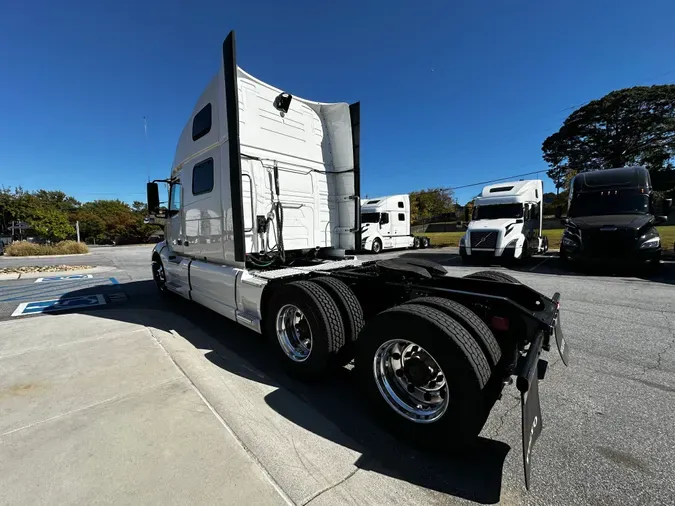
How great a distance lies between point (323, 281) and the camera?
3117mm

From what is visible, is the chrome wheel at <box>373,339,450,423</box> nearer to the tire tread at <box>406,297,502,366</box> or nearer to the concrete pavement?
the tire tread at <box>406,297,502,366</box>

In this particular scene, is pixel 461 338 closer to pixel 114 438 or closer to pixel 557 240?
pixel 114 438

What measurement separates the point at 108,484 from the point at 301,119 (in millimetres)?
4386

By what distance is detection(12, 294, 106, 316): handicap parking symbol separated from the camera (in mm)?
5777

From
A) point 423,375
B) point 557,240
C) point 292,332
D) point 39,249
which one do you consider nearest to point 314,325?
point 292,332

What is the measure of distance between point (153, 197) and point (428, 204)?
55.5 m

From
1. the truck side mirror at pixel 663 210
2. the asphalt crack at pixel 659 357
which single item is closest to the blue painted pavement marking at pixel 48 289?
the asphalt crack at pixel 659 357

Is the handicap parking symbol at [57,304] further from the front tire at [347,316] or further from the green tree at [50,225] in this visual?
the green tree at [50,225]

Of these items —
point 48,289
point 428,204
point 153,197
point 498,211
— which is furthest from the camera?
point 428,204

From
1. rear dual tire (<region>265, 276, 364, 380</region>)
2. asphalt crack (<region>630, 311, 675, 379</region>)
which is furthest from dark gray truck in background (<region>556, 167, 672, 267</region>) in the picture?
rear dual tire (<region>265, 276, 364, 380</region>)

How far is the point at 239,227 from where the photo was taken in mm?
3596

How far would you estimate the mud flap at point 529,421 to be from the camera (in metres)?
1.49

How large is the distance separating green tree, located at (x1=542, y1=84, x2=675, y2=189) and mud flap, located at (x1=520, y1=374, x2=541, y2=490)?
44.3 meters

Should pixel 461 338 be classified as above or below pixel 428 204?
below
